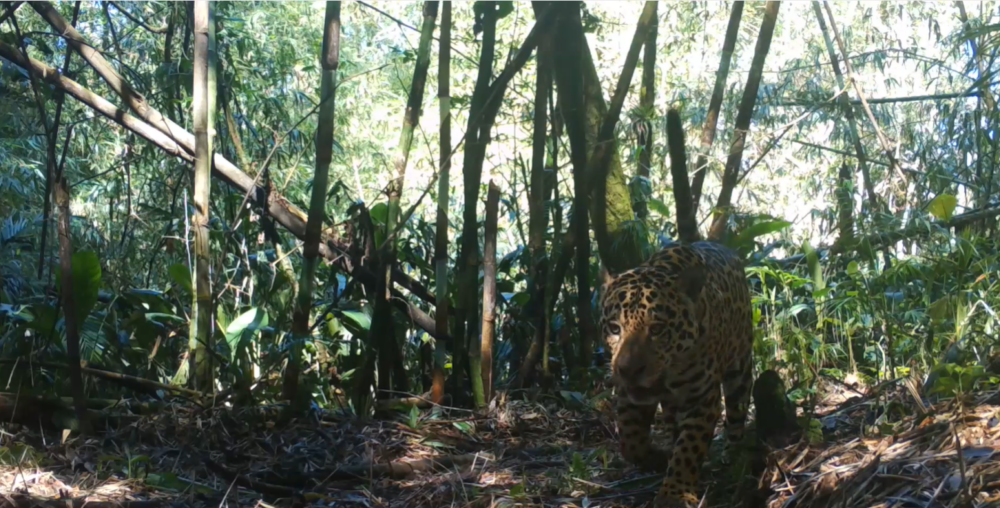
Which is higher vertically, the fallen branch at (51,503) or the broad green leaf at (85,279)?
the broad green leaf at (85,279)

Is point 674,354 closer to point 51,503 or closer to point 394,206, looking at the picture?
point 394,206

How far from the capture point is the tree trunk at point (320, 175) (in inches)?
151

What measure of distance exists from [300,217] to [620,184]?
70.3 inches

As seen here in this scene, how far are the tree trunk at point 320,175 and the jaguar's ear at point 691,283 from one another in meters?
1.64

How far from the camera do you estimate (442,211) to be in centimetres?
425

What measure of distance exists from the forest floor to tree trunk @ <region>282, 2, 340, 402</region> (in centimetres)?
40

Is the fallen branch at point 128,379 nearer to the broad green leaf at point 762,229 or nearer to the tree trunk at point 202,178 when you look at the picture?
the tree trunk at point 202,178

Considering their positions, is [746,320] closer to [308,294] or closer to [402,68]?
[308,294]

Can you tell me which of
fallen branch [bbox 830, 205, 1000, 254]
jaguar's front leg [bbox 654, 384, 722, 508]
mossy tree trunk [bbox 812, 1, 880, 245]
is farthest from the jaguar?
mossy tree trunk [bbox 812, 1, 880, 245]

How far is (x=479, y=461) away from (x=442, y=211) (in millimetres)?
1237

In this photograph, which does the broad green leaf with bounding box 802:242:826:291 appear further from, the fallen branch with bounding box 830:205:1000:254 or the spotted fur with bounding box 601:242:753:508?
the spotted fur with bounding box 601:242:753:508

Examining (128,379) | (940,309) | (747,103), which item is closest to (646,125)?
(747,103)

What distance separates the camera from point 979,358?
327 centimetres

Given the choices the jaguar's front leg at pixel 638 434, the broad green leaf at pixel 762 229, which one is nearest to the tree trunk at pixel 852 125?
the broad green leaf at pixel 762 229
